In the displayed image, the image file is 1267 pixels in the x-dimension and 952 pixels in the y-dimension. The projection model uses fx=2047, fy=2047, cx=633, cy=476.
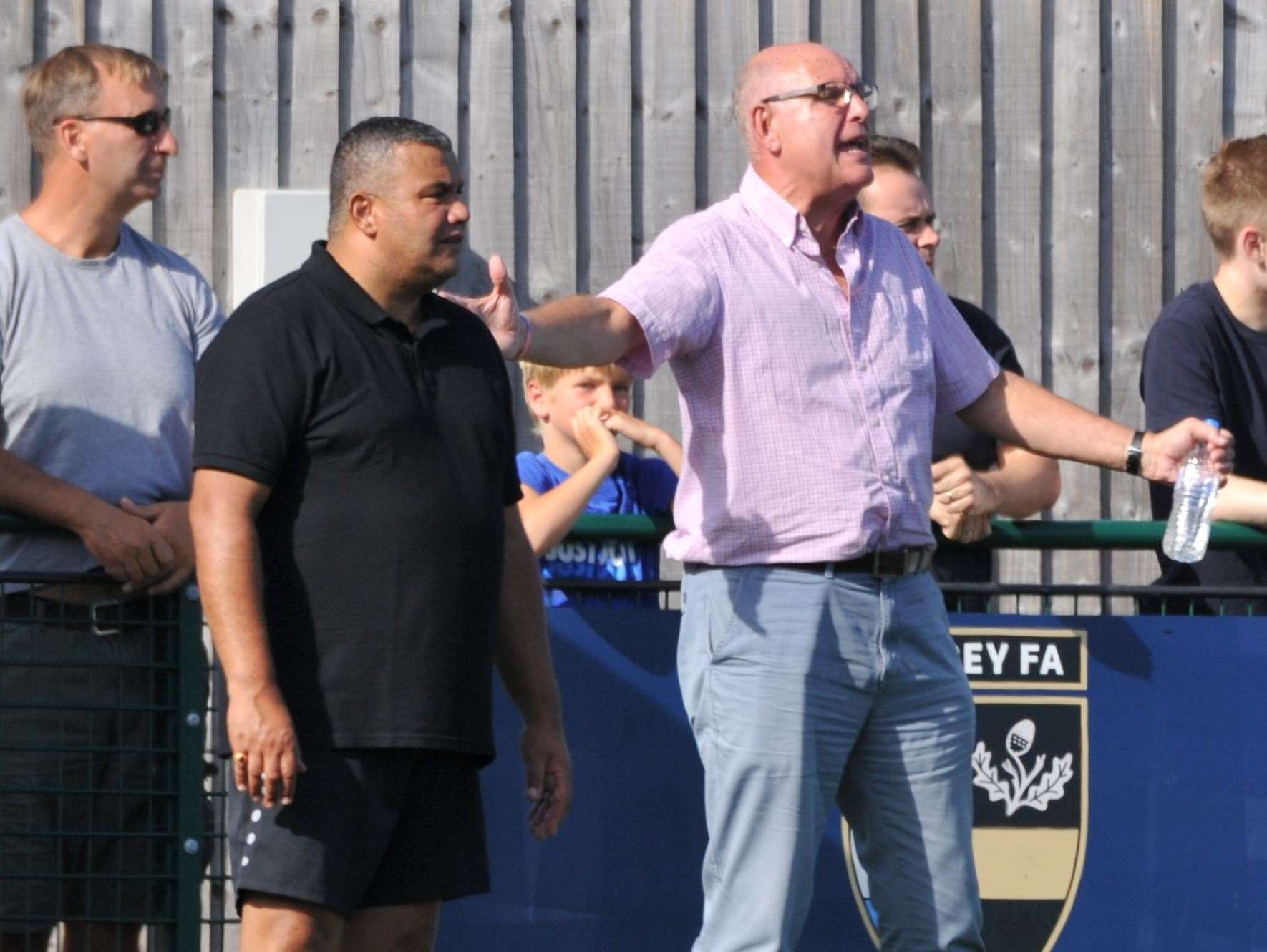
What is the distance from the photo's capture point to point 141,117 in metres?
4.42

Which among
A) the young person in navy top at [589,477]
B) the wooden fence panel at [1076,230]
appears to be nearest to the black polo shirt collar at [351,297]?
the young person in navy top at [589,477]

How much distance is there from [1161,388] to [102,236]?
2.39 m

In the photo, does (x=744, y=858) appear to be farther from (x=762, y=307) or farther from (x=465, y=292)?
(x=465, y=292)

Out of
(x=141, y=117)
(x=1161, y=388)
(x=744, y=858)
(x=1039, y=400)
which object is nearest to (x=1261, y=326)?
(x=1161, y=388)

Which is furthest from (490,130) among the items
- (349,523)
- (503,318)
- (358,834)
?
(358,834)

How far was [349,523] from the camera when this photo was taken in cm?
350

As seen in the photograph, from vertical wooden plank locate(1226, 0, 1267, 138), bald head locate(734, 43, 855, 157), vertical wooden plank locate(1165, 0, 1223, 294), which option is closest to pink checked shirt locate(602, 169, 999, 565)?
bald head locate(734, 43, 855, 157)

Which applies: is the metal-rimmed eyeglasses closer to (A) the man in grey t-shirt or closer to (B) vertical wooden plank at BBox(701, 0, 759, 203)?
(A) the man in grey t-shirt

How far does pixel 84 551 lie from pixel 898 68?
3.82 metres

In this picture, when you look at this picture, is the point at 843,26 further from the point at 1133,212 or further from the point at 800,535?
the point at 800,535

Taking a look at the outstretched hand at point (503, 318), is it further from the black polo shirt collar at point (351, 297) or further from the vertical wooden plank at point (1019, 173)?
the vertical wooden plank at point (1019, 173)

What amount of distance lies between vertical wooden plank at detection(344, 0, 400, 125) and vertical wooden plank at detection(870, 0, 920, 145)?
1652 mm

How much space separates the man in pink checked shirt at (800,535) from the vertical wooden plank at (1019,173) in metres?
3.13

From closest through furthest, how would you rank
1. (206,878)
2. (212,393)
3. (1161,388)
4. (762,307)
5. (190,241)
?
(212,393)
(762,307)
(206,878)
(1161,388)
(190,241)
